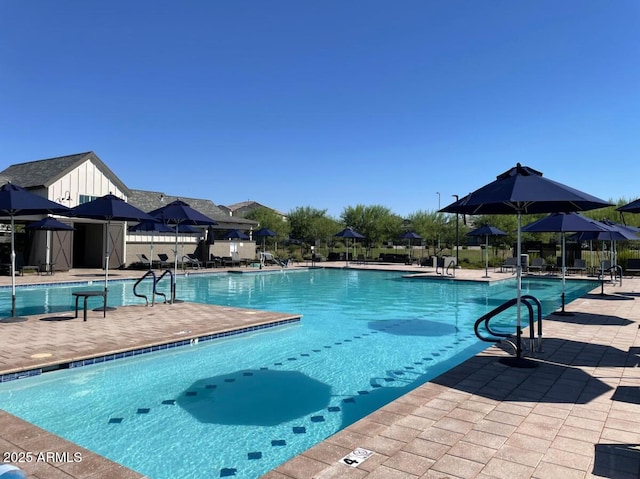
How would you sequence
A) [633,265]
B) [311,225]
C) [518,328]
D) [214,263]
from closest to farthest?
[518,328] → [633,265] → [214,263] → [311,225]

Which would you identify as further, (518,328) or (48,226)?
(48,226)

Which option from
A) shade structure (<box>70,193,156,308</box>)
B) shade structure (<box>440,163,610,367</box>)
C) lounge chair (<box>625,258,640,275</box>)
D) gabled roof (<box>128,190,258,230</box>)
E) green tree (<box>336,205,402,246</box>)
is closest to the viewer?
shade structure (<box>440,163,610,367</box>)

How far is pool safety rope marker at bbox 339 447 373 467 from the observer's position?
9.25ft

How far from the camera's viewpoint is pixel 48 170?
20.9m

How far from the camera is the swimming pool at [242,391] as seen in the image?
12.9ft

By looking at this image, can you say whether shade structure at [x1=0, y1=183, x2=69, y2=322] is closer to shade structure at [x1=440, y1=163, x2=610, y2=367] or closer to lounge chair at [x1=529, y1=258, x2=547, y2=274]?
shade structure at [x1=440, y1=163, x2=610, y2=367]

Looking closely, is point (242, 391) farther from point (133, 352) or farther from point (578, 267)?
point (578, 267)

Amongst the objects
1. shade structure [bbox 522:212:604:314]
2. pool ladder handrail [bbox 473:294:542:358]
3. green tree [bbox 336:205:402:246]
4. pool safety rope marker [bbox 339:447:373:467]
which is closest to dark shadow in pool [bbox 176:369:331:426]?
pool safety rope marker [bbox 339:447:373:467]

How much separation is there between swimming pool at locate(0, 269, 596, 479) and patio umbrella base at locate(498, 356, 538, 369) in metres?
1.09

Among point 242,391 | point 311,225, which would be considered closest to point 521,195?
point 242,391

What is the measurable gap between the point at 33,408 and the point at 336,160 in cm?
2508

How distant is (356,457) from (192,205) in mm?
27606

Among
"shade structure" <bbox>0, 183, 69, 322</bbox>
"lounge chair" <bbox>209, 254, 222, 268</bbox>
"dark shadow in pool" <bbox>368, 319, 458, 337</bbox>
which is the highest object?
"shade structure" <bbox>0, 183, 69, 322</bbox>

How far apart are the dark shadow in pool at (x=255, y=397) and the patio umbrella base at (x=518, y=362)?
7.53 feet
